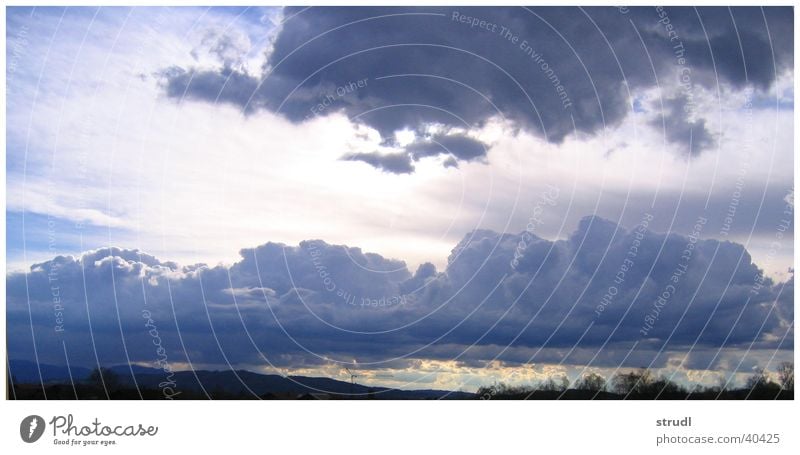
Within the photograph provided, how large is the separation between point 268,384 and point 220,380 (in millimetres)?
2205

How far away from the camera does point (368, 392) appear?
132 feet
